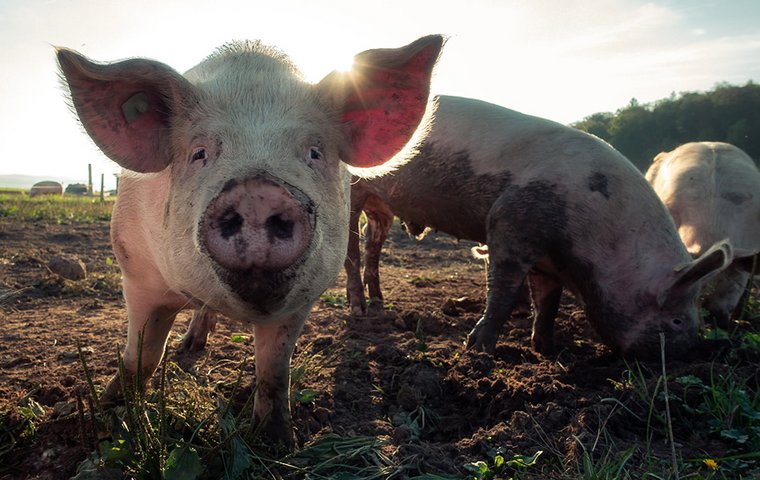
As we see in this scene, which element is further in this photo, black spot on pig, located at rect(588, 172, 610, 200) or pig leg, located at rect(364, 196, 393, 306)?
pig leg, located at rect(364, 196, 393, 306)

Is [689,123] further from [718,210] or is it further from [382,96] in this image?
[382,96]

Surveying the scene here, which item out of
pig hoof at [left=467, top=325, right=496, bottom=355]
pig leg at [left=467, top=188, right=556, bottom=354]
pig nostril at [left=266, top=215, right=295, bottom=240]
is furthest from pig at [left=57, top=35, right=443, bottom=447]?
pig hoof at [left=467, top=325, right=496, bottom=355]

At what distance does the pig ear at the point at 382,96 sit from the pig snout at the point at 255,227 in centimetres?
88

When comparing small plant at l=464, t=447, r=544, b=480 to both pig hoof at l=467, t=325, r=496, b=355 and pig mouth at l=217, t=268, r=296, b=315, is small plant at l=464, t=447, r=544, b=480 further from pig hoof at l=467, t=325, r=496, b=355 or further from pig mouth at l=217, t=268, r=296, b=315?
pig hoof at l=467, t=325, r=496, b=355

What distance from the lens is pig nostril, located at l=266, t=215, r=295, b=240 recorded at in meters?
1.76

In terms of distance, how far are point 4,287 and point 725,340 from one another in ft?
19.2

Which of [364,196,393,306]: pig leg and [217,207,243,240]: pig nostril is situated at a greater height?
[217,207,243,240]: pig nostril

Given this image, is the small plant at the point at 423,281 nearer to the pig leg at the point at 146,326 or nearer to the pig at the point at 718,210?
the pig at the point at 718,210

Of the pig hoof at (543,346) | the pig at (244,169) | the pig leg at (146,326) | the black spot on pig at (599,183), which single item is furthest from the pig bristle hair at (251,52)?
the pig hoof at (543,346)

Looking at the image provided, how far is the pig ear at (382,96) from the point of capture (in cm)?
246

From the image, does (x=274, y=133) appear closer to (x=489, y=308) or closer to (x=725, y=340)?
(x=489, y=308)

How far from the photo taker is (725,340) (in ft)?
11.8

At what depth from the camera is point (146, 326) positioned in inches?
108

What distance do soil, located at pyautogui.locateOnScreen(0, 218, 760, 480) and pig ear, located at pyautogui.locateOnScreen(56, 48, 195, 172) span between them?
93 cm
